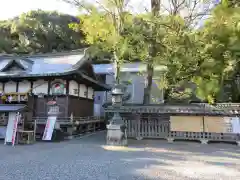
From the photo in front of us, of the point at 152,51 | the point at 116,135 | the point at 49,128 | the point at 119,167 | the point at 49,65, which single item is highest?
the point at 152,51

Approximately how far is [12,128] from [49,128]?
1.82 m

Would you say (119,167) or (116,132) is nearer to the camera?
(119,167)

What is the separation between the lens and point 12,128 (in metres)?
10.1

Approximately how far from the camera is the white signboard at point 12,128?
9930 millimetres

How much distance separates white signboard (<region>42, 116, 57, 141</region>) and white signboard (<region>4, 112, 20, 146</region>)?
1546mm

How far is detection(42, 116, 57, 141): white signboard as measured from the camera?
11000 millimetres

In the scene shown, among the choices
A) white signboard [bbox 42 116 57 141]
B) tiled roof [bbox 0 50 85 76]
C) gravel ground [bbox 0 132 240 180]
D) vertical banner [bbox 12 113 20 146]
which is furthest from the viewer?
tiled roof [bbox 0 50 85 76]

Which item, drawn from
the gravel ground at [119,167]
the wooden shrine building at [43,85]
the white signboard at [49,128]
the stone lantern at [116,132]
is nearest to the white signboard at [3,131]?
the wooden shrine building at [43,85]

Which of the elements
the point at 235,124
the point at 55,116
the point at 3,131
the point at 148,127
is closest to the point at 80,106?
the point at 55,116

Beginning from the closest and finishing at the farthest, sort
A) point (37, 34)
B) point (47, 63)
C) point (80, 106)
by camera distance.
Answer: point (80, 106) < point (47, 63) < point (37, 34)

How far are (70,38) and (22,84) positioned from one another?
17.0m

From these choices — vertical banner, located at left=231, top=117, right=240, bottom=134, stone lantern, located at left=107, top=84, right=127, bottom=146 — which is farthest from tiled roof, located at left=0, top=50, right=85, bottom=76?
vertical banner, located at left=231, top=117, right=240, bottom=134

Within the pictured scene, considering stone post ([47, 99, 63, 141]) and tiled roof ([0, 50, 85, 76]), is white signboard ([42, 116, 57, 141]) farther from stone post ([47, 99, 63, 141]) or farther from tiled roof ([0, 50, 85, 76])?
tiled roof ([0, 50, 85, 76])

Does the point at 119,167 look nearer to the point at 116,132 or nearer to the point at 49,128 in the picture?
the point at 116,132
